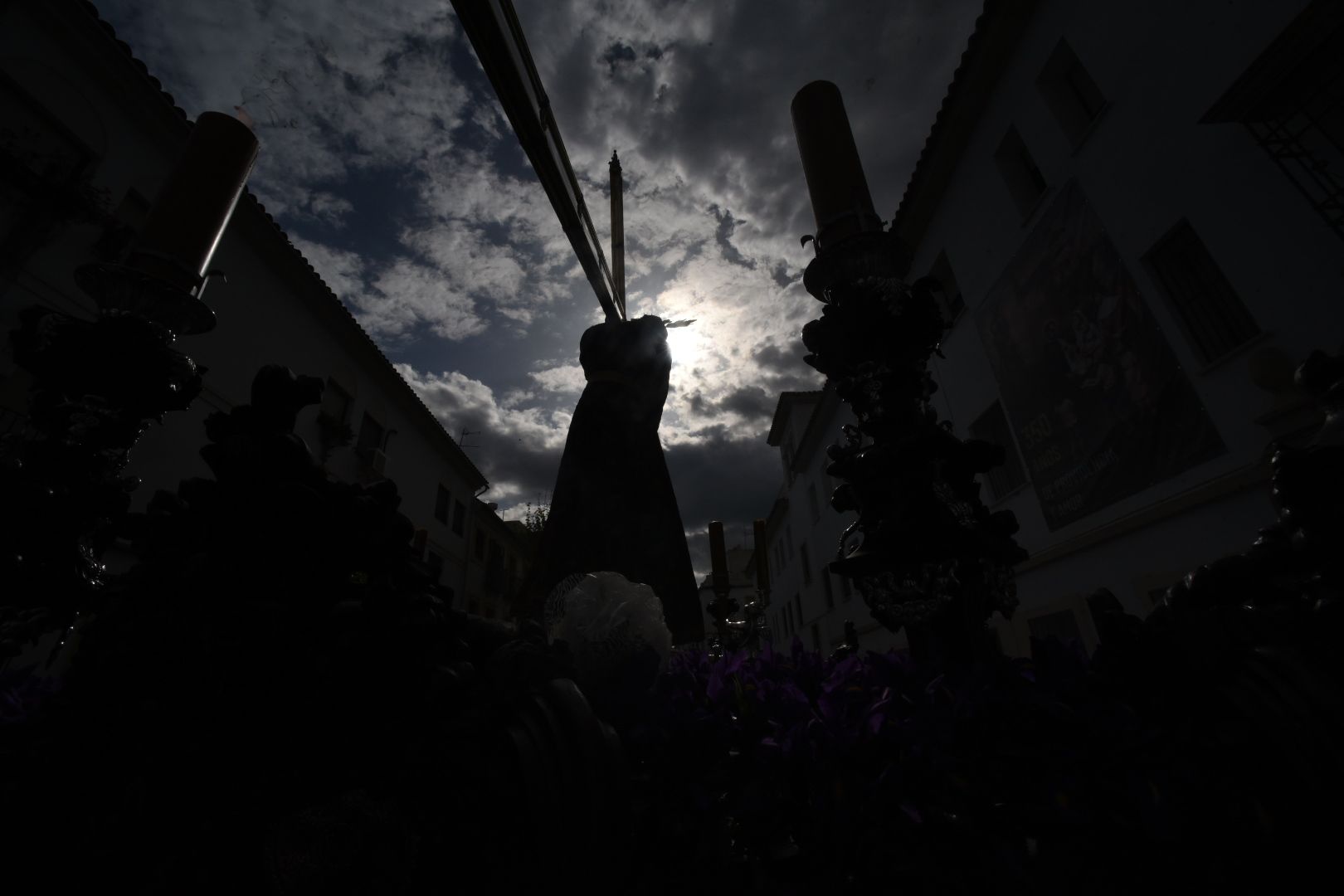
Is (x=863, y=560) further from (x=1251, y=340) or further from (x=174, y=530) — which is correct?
(x=1251, y=340)

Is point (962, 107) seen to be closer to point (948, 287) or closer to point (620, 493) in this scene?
point (948, 287)

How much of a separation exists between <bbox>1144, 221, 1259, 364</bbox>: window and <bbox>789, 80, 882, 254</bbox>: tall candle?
511cm

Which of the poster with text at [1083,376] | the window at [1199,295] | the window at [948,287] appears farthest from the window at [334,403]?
the window at [1199,295]

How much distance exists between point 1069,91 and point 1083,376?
12.8 ft

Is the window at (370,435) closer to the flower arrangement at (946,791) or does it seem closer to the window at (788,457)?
the window at (788,457)

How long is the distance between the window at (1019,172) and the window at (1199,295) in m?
2.57

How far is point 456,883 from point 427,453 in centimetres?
1964

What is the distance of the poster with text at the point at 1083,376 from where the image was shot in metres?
5.39

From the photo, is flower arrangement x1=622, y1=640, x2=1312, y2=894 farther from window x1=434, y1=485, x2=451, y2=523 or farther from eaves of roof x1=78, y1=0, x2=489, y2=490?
window x1=434, y1=485, x2=451, y2=523

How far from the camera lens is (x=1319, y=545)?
86 centimetres

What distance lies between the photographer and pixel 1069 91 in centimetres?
711

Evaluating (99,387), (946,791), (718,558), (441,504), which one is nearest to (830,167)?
(946,791)

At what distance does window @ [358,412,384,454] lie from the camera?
14.8 m

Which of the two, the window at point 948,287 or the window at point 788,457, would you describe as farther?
the window at point 788,457
